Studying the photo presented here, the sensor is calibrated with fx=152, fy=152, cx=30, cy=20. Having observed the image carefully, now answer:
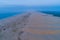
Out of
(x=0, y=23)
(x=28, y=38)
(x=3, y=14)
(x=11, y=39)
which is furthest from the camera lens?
(x=0, y=23)

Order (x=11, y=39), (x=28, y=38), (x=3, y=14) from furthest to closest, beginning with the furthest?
(x=3, y=14), (x=28, y=38), (x=11, y=39)

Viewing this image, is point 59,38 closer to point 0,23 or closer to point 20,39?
point 20,39

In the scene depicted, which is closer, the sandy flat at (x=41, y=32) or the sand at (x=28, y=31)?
the sand at (x=28, y=31)

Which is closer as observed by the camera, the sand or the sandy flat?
the sand

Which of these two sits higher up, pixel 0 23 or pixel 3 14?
pixel 3 14

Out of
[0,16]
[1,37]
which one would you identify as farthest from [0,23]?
[1,37]

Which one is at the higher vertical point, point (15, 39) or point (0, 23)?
point (15, 39)

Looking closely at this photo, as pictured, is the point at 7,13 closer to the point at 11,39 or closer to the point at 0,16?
the point at 0,16

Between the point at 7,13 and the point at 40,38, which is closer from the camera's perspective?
the point at 40,38

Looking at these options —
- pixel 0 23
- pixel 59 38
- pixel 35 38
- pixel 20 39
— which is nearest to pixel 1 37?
pixel 20 39
